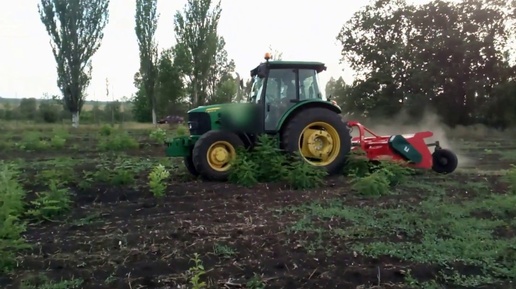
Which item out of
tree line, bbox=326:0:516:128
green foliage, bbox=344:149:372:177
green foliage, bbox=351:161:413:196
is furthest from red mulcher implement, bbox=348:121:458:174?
tree line, bbox=326:0:516:128

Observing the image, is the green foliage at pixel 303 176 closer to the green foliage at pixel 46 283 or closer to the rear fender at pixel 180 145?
the rear fender at pixel 180 145

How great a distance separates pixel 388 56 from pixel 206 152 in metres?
24.0

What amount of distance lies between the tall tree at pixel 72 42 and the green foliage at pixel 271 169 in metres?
24.6

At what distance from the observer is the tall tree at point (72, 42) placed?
31.1 m

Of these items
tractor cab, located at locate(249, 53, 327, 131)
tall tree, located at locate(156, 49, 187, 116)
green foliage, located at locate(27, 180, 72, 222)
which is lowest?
green foliage, located at locate(27, 180, 72, 222)

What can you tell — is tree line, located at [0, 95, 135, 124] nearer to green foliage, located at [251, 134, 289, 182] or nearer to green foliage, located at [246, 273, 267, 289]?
green foliage, located at [251, 134, 289, 182]

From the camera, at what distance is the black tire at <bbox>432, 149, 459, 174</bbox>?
1041cm

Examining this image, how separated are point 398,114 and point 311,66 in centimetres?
2121

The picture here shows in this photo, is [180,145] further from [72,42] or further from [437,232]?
[72,42]

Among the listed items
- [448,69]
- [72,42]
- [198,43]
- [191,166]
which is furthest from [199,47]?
[191,166]

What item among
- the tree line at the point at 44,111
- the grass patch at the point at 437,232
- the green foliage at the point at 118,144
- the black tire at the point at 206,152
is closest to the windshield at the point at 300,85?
the black tire at the point at 206,152

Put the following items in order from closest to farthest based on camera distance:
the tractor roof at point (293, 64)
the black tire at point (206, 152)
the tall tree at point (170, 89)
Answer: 1. the black tire at point (206, 152)
2. the tractor roof at point (293, 64)
3. the tall tree at point (170, 89)

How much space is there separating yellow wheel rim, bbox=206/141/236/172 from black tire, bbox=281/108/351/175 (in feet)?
2.93

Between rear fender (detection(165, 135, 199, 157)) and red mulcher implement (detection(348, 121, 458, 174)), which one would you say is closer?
rear fender (detection(165, 135, 199, 157))
